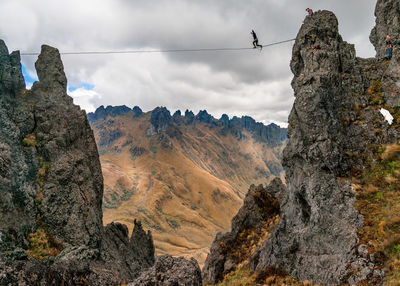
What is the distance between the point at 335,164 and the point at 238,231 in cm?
1655

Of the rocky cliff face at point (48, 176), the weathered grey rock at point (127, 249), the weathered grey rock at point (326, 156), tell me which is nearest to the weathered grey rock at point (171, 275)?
the weathered grey rock at point (326, 156)

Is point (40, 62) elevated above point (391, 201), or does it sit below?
above

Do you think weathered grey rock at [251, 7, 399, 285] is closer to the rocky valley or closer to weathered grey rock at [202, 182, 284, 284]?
the rocky valley

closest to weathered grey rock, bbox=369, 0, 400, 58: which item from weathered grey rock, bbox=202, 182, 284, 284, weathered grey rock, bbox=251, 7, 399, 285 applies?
weathered grey rock, bbox=251, 7, 399, 285

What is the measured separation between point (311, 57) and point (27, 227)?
121ft

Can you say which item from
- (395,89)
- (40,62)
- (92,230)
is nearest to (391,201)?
(395,89)

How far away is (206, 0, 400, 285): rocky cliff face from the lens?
13.5 m

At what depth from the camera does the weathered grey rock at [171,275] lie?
10719mm

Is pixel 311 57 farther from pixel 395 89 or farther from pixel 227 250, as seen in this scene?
pixel 227 250

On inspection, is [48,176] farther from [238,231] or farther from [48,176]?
[238,231]

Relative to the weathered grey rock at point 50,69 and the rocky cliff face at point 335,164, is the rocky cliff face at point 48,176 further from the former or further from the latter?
the rocky cliff face at point 335,164

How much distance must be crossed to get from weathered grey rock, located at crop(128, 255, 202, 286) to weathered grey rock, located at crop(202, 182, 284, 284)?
15.4 m

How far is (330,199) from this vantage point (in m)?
16.5

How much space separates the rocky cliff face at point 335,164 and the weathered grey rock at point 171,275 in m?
8.60
